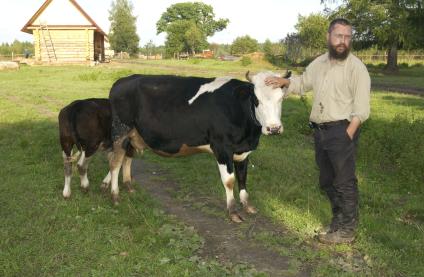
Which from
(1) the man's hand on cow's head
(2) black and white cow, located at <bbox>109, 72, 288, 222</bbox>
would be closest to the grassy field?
(2) black and white cow, located at <bbox>109, 72, 288, 222</bbox>

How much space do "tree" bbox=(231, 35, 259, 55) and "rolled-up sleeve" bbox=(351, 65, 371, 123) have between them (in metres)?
98.7

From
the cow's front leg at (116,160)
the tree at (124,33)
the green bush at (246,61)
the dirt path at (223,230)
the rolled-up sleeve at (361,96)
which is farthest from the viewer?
the tree at (124,33)

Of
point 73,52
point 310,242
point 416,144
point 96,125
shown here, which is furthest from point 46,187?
point 73,52

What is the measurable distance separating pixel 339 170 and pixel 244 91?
5.40 ft

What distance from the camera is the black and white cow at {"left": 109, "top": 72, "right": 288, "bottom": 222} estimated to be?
18.8 ft

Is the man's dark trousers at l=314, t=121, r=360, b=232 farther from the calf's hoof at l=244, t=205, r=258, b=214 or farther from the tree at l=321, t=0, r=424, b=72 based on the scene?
the tree at l=321, t=0, r=424, b=72

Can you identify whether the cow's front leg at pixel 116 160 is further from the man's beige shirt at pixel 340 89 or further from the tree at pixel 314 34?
the tree at pixel 314 34

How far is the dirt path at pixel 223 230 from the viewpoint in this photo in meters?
4.88

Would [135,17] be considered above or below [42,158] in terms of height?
above

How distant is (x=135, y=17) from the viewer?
90125 mm

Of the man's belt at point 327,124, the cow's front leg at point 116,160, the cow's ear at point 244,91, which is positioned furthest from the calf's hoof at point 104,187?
the man's belt at point 327,124

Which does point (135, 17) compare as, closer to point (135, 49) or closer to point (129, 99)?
point (135, 49)

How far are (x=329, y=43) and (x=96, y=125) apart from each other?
3.86m

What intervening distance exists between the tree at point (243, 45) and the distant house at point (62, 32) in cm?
6458
